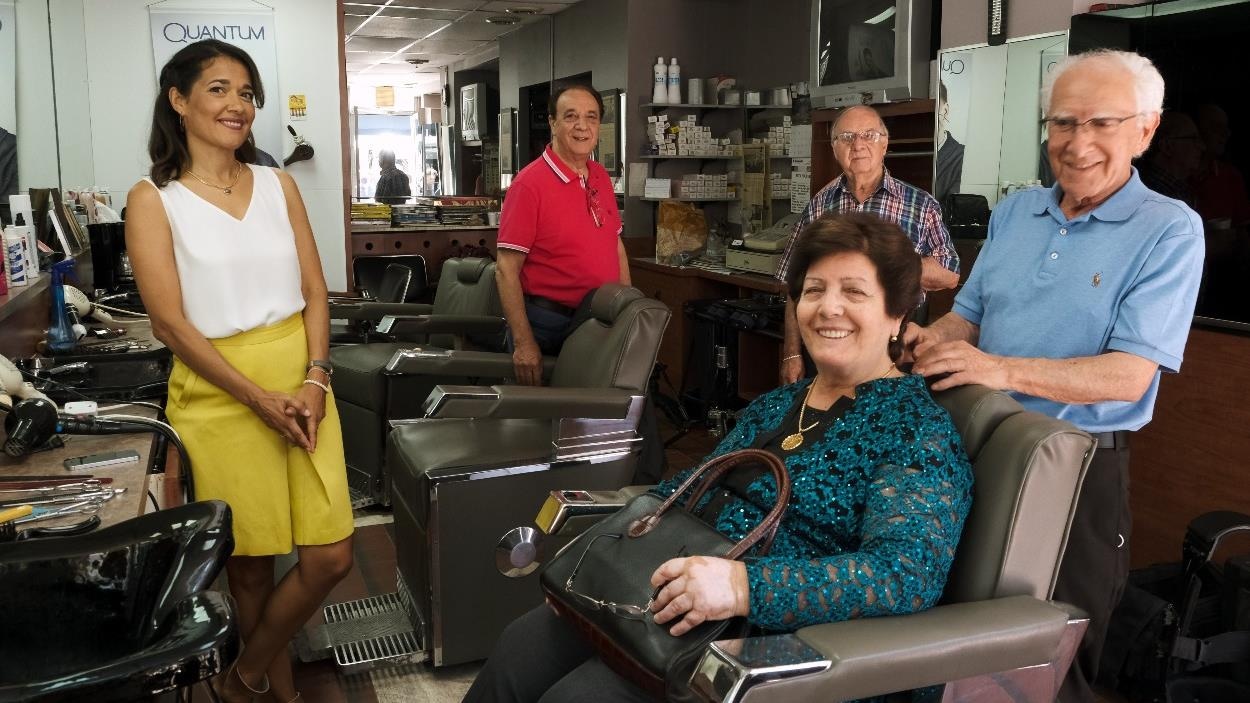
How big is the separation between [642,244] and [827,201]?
13.1 feet

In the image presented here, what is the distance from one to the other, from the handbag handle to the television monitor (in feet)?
10.3

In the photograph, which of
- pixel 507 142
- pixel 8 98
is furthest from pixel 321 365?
pixel 507 142

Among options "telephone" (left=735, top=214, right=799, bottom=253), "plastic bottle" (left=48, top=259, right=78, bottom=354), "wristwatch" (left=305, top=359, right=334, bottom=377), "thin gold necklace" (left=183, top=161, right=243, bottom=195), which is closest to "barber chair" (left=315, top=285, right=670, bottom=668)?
"wristwatch" (left=305, top=359, right=334, bottom=377)

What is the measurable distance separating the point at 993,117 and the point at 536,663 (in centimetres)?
294

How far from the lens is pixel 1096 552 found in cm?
185

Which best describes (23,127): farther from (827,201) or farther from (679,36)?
(679,36)

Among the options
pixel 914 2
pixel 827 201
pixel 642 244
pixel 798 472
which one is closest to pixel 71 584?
pixel 798 472

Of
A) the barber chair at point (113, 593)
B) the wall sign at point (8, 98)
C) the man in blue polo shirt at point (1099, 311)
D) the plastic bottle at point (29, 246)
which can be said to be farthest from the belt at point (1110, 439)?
the wall sign at point (8, 98)

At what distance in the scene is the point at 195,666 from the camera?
1.13 meters

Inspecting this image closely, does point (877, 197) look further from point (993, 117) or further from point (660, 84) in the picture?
point (660, 84)

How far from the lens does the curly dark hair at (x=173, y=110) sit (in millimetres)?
2096

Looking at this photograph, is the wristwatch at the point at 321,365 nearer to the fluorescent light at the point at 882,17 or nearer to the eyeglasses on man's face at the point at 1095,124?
the eyeglasses on man's face at the point at 1095,124

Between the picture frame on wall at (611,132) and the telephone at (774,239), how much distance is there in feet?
6.53

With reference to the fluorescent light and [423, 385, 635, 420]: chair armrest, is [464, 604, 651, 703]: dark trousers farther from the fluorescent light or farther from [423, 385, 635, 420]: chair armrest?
the fluorescent light
